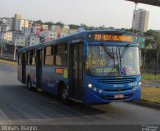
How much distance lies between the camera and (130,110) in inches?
583

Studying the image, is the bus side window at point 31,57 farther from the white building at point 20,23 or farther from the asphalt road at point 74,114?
the white building at point 20,23

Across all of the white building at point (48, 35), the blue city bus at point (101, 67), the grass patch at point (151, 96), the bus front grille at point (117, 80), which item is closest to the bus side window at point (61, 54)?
the blue city bus at point (101, 67)

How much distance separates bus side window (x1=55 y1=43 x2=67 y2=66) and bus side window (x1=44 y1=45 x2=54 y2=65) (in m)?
0.76

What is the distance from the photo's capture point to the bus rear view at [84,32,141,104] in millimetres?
13453

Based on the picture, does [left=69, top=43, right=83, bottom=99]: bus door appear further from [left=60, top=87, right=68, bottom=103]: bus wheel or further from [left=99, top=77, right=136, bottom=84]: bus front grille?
[left=99, top=77, right=136, bottom=84]: bus front grille

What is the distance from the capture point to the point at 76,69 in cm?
1470

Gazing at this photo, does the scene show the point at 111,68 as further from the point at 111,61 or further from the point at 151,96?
the point at 151,96

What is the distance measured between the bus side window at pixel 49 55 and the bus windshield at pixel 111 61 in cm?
464

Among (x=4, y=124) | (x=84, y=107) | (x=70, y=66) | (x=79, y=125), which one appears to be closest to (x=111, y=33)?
(x=70, y=66)

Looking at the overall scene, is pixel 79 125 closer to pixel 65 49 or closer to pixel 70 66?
pixel 70 66

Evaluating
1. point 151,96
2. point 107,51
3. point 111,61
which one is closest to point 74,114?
point 111,61

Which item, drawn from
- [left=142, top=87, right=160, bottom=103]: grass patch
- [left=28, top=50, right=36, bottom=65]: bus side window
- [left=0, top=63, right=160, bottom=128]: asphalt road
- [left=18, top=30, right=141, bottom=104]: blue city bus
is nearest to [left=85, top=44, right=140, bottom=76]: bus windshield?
[left=18, top=30, right=141, bottom=104]: blue city bus

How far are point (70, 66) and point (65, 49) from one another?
1.15 metres

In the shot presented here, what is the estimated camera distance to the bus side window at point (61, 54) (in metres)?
16.1
